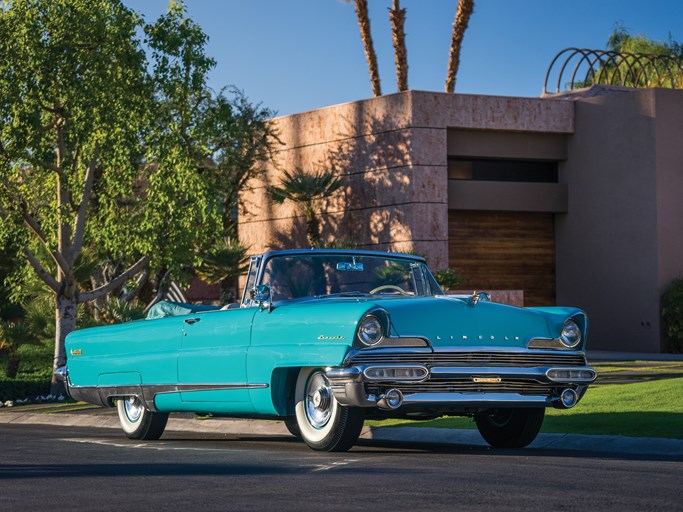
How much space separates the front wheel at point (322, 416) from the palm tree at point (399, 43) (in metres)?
35.7

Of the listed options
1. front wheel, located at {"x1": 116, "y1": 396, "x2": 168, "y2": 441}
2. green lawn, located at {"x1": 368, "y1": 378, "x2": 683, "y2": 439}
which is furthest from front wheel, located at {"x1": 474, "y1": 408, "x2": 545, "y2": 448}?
front wheel, located at {"x1": 116, "y1": 396, "x2": 168, "y2": 441}

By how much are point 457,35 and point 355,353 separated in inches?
1493

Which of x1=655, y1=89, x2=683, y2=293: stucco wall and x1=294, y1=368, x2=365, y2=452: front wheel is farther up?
x1=655, y1=89, x2=683, y2=293: stucco wall

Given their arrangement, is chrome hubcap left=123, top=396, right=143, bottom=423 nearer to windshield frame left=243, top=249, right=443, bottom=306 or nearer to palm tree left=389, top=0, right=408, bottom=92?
windshield frame left=243, top=249, right=443, bottom=306

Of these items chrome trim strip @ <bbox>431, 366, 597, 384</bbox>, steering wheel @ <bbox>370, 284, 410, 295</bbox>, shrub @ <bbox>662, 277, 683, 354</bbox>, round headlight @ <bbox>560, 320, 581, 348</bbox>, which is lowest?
shrub @ <bbox>662, 277, 683, 354</bbox>

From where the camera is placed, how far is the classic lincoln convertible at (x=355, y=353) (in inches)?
398

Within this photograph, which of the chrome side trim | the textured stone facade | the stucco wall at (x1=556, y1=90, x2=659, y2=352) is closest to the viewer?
the chrome side trim

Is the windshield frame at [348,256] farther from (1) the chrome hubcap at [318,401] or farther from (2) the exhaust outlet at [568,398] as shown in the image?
(2) the exhaust outlet at [568,398]

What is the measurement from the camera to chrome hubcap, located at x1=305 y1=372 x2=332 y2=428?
10500 mm

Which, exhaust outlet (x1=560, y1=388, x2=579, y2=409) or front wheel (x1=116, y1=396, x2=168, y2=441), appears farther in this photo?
front wheel (x1=116, y1=396, x2=168, y2=441)

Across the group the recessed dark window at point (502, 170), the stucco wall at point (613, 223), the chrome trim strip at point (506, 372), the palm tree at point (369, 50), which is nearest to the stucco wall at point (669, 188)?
the stucco wall at point (613, 223)

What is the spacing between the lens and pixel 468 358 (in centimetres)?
1030

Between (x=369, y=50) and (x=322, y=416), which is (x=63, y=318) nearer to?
(x=322, y=416)

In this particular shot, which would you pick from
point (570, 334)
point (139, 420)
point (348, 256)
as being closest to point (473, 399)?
point (570, 334)
